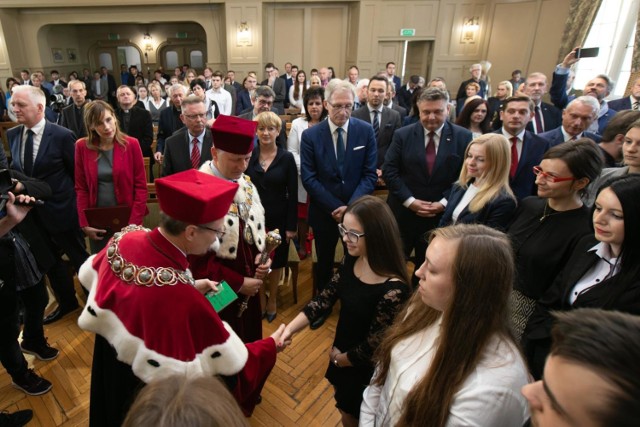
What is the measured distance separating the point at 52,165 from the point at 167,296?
86.3 inches

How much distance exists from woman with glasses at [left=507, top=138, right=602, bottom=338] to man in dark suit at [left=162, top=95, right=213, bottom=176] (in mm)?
2414

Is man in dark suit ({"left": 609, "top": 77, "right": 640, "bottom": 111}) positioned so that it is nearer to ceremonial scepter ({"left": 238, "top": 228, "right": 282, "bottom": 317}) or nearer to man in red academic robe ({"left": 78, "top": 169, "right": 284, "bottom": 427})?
ceremonial scepter ({"left": 238, "top": 228, "right": 282, "bottom": 317})

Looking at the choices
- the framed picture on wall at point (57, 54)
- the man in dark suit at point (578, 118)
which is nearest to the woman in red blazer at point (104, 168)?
the man in dark suit at point (578, 118)

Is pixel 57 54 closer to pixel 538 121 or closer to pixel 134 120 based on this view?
pixel 134 120

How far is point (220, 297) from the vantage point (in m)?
1.50

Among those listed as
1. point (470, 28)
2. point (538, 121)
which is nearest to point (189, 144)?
point (538, 121)

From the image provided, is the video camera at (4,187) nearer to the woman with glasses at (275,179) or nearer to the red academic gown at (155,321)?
the red academic gown at (155,321)

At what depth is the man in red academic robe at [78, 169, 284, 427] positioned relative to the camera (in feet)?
3.77

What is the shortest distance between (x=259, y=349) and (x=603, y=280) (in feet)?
4.83

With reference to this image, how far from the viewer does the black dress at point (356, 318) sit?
4.77 feet

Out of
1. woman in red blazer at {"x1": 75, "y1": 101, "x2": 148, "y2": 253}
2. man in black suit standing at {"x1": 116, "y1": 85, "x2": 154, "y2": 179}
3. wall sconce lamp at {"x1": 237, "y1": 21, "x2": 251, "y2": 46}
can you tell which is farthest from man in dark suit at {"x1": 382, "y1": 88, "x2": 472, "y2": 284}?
wall sconce lamp at {"x1": 237, "y1": 21, "x2": 251, "y2": 46}

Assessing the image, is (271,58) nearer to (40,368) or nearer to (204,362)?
(40,368)

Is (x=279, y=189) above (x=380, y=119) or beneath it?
beneath

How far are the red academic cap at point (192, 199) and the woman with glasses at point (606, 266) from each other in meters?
1.52
